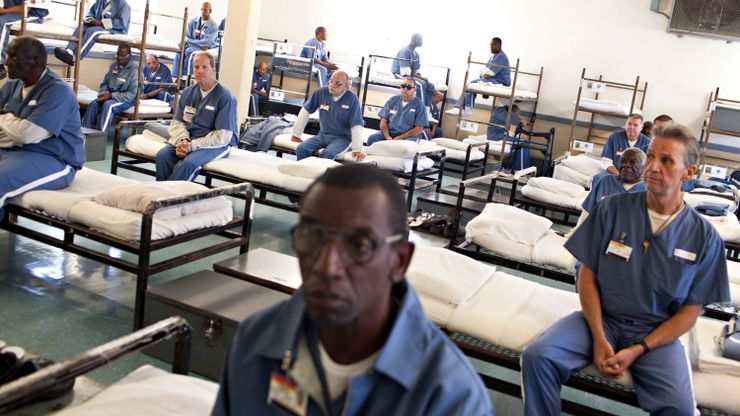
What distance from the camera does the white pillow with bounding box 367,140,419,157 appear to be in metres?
7.14

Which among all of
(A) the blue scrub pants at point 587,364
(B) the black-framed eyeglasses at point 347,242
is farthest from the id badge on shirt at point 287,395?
(A) the blue scrub pants at point 587,364

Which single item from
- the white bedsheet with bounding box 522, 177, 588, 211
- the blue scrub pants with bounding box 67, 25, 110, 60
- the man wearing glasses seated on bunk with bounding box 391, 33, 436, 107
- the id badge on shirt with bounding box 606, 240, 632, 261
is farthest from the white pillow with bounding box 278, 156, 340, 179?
the man wearing glasses seated on bunk with bounding box 391, 33, 436, 107

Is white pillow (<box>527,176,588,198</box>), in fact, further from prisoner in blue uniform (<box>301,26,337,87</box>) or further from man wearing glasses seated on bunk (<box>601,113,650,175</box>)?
prisoner in blue uniform (<box>301,26,337,87</box>)

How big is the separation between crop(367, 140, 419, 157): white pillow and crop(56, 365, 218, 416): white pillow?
5.11 metres

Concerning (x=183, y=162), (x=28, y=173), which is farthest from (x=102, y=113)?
(x=28, y=173)

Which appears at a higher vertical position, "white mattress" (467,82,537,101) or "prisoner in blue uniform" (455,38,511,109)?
"prisoner in blue uniform" (455,38,511,109)

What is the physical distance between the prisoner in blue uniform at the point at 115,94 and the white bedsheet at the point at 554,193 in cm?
539

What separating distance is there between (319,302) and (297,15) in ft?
42.0

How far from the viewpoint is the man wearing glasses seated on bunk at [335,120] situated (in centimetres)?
754

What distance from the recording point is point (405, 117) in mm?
8906

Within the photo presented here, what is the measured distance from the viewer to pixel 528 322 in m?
3.07

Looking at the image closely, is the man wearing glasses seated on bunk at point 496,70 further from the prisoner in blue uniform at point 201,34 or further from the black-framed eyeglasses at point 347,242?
the black-framed eyeglasses at point 347,242

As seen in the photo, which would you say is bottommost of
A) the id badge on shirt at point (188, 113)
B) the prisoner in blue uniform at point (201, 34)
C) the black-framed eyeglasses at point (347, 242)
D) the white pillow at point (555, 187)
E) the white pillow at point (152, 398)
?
the white pillow at point (152, 398)

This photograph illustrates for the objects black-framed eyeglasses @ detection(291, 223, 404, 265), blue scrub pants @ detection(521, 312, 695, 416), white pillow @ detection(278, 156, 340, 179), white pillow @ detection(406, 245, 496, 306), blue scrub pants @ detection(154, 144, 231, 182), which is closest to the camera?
black-framed eyeglasses @ detection(291, 223, 404, 265)
